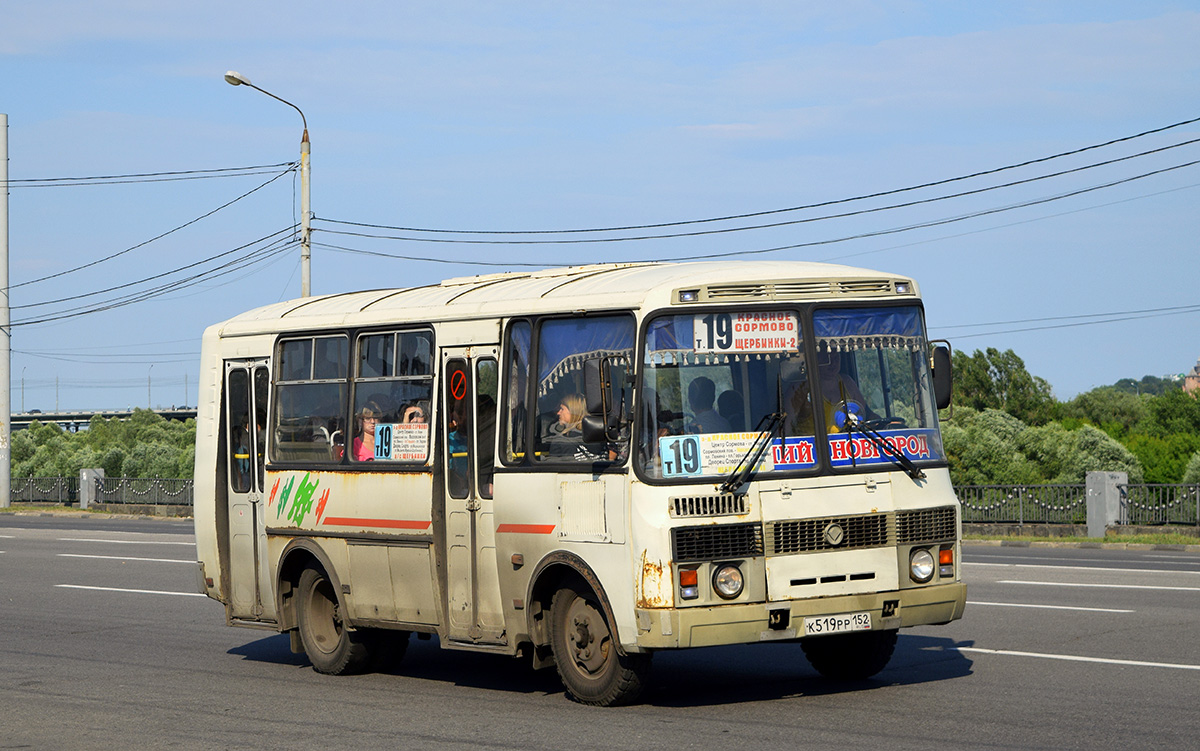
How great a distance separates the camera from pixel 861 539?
9781mm

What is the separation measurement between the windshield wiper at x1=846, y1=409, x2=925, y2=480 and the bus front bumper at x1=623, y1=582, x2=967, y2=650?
77 cm

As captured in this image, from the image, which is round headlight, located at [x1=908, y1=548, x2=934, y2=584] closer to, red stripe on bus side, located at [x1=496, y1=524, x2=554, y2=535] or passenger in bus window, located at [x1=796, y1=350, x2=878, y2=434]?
passenger in bus window, located at [x1=796, y1=350, x2=878, y2=434]

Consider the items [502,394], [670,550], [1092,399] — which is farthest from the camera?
[1092,399]

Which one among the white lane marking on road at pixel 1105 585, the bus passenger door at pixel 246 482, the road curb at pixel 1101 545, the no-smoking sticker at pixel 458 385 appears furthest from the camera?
the road curb at pixel 1101 545

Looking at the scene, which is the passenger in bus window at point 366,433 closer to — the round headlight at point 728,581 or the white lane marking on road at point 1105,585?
the round headlight at point 728,581

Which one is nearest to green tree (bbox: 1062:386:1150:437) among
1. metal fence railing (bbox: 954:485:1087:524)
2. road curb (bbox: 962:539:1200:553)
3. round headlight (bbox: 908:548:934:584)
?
metal fence railing (bbox: 954:485:1087:524)

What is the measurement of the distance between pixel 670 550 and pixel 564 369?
1.71m

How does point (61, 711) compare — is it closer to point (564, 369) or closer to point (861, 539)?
point (564, 369)

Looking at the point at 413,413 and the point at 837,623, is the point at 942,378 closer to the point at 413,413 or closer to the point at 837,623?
the point at 837,623

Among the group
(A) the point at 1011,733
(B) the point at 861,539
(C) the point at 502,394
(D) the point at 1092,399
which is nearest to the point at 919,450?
(B) the point at 861,539

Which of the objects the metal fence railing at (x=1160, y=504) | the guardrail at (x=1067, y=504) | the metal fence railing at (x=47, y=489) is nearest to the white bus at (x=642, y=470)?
the guardrail at (x=1067, y=504)

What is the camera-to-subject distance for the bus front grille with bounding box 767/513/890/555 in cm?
957

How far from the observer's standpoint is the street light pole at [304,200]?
106 ft

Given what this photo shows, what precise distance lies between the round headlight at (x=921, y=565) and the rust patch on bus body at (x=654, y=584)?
5.76ft
